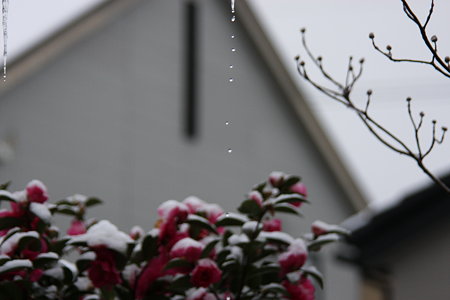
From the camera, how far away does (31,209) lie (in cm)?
253

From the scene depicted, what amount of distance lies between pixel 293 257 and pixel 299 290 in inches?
4.1

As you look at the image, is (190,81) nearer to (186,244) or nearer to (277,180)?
(277,180)

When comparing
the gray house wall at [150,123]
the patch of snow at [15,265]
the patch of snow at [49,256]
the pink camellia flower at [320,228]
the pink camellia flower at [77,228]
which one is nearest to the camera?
the patch of snow at [15,265]

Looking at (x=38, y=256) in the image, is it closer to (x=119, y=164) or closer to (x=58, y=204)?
(x=58, y=204)

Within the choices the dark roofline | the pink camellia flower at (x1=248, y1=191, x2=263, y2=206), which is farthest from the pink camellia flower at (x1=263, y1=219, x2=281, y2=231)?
the dark roofline

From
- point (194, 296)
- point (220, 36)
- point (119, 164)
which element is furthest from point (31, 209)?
point (220, 36)

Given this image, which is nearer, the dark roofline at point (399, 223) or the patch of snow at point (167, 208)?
the patch of snow at point (167, 208)

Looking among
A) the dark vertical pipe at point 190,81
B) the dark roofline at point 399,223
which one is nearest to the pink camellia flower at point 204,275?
the dark roofline at point 399,223

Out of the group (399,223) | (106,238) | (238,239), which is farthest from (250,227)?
(399,223)

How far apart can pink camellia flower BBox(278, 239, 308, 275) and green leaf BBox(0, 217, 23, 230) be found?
750mm

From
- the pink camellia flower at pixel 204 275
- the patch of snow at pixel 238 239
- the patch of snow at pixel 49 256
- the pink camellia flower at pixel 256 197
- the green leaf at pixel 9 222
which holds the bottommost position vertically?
the pink camellia flower at pixel 204 275

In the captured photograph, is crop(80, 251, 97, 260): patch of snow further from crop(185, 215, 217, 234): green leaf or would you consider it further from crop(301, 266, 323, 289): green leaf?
crop(301, 266, 323, 289): green leaf

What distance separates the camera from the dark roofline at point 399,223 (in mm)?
7926

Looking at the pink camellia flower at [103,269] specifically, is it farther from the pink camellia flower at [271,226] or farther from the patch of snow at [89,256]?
the pink camellia flower at [271,226]
